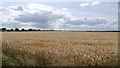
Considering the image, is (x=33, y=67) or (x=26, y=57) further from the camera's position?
(x=26, y=57)

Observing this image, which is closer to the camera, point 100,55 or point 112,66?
point 112,66

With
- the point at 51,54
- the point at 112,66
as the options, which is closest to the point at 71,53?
the point at 51,54

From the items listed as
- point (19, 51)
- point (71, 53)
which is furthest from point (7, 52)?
point (71, 53)

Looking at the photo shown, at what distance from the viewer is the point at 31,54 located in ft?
47.1

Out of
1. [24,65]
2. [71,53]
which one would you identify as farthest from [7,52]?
[71,53]

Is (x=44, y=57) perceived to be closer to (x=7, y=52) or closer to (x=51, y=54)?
(x=51, y=54)

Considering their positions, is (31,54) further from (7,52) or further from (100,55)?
(100,55)

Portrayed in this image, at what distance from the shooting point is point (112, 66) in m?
13.6

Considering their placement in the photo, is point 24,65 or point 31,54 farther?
point 31,54

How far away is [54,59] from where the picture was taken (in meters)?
13.6

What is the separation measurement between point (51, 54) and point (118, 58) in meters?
3.04

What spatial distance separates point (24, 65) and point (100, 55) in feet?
11.9

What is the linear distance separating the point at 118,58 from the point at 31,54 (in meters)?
3.92

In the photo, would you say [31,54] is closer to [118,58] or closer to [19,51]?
[19,51]
